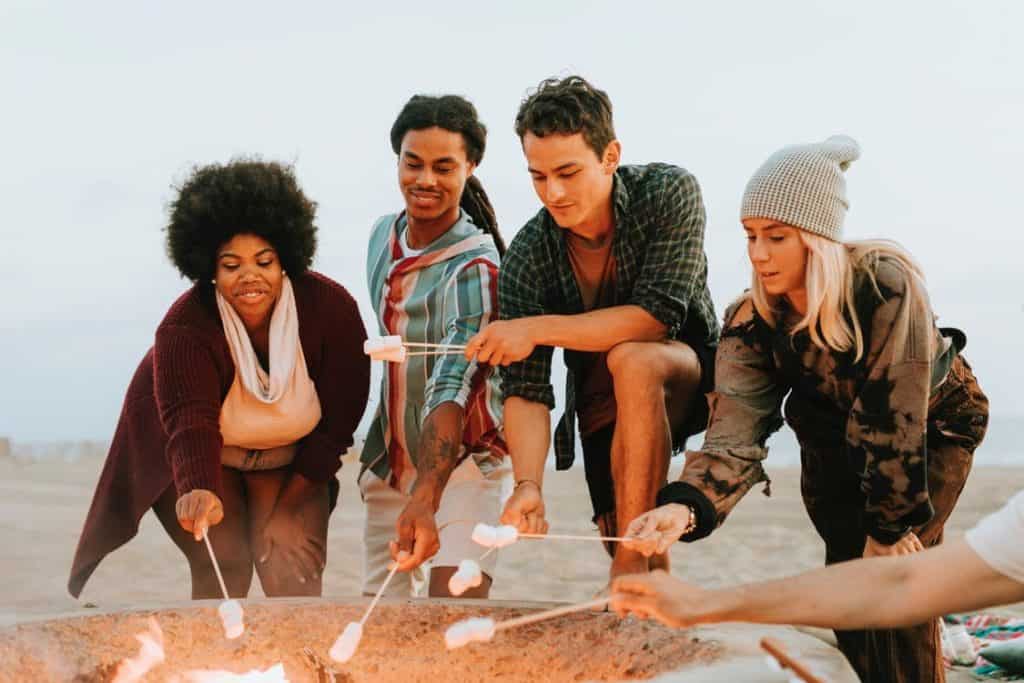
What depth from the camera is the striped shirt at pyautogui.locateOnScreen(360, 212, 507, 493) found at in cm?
399

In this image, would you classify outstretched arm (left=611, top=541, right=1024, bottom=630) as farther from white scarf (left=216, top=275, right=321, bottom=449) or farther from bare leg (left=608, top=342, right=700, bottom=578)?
white scarf (left=216, top=275, right=321, bottom=449)

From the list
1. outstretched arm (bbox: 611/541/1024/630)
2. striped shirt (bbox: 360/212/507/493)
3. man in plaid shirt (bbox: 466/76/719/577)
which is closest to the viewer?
outstretched arm (bbox: 611/541/1024/630)

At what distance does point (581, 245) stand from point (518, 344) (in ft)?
1.59

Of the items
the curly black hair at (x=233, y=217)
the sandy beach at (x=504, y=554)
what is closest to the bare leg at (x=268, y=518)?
the curly black hair at (x=233, y=217)

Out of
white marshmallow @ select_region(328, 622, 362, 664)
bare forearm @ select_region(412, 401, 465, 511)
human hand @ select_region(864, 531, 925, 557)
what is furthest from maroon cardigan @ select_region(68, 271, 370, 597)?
human hand @ select_region(864, 531, 925, 557)

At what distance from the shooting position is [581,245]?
3768 millimetres

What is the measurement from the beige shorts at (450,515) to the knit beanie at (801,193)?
146 centimetres

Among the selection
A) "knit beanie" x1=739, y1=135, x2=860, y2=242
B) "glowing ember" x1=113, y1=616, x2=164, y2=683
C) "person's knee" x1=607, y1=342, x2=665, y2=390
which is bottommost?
"glowing ember" x1=113, y1=616, x2=164, y2=683

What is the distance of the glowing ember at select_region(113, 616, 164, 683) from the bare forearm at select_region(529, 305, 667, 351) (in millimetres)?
1310

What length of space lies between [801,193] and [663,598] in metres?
1.35

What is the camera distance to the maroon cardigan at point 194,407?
3914mm

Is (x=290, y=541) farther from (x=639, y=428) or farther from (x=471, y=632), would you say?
(x=471, y=632)

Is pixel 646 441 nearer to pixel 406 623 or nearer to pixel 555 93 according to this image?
pixel 406 623

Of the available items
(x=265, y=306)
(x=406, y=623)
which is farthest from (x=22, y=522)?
(x=406, y=623)
